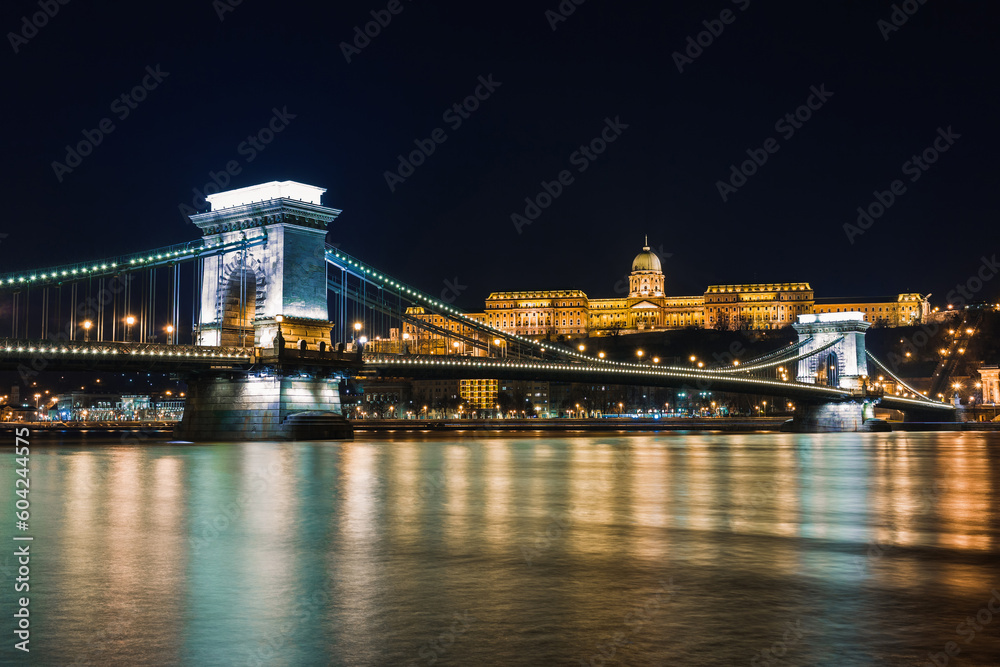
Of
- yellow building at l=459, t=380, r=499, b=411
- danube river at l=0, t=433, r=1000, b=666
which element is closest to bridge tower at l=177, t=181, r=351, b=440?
danube river at l=0, t=433, r=1000, b=666

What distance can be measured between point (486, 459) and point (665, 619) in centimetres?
2736

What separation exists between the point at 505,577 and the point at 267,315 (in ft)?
141

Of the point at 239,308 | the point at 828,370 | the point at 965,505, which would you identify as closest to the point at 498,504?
the point at 965,505

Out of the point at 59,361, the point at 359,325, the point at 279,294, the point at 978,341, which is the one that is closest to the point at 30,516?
the point at 59,361

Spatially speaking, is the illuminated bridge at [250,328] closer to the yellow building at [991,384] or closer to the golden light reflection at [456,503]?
the golden light reflection at [456,503]

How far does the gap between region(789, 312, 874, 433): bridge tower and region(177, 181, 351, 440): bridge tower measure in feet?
161

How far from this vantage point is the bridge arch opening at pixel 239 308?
51500 millimetres

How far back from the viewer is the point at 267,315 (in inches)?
1988

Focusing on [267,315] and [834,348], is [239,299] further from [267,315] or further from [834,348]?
[834,348]

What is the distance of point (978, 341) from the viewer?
146m

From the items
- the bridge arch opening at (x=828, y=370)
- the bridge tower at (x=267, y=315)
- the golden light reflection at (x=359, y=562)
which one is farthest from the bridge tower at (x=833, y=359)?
the golden light reflection at (x=359, y=562)

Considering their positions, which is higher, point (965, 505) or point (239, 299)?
point (239, 299)

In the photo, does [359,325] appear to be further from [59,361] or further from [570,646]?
[570,646]

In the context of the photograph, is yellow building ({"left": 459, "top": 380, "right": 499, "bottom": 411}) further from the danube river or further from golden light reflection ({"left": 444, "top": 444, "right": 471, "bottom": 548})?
the danube river
